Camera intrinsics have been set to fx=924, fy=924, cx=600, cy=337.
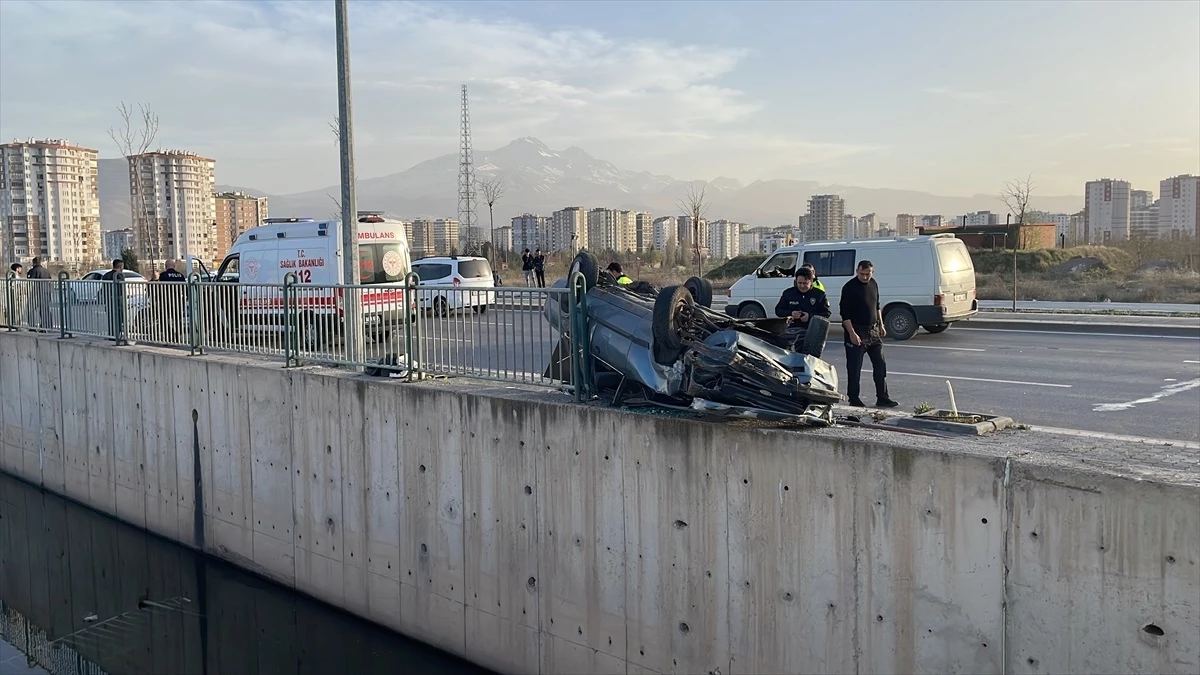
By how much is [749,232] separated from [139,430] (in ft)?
410

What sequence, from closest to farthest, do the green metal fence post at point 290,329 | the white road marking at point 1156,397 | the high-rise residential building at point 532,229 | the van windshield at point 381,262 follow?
the green metal fence post at point 290,329 < the white road marking at point 1156,397 < the van windshield at point 381,262 < the high-rise residential building at point 532,229

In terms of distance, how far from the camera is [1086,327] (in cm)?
1925

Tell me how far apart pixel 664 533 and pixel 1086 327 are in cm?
1670

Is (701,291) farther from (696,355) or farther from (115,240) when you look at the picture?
(115,240)

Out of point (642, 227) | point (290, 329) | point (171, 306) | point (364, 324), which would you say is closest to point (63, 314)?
point (171, 306)

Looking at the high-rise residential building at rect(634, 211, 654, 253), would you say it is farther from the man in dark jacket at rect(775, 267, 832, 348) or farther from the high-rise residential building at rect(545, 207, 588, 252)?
the man in dark jacket at rect(775, 267, 832, 348)

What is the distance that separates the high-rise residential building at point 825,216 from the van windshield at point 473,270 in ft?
244

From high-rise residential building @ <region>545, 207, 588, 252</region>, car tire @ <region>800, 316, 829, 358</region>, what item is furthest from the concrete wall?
high-rise residential building @ <region>545, 207, 588, 252</region>

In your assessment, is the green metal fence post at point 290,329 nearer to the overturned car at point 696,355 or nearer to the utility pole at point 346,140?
the utility pole at point 346,140

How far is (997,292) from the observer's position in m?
31.2

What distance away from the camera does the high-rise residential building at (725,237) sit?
414ft

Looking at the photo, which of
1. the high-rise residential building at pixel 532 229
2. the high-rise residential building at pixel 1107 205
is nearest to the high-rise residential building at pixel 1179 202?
the high-rise residential building at pixel 1107 205

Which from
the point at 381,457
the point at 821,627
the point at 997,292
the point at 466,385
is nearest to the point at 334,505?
the point at 381,457

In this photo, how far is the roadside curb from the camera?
18172mm
